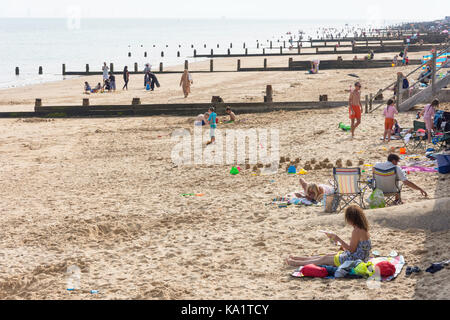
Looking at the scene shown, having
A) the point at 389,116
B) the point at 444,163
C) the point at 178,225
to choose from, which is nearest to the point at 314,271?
the point at 178,225

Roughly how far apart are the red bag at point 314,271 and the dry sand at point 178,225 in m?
0.10

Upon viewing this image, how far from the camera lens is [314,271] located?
24.8 feet

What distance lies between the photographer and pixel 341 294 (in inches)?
272

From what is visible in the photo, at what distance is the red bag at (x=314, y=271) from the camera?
24.7 ft

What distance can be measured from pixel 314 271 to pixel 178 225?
3.28m

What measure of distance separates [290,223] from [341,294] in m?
2.94

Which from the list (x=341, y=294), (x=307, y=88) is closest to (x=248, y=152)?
(x=341, y=294)

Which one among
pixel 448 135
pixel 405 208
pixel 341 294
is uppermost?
pixel 448 135

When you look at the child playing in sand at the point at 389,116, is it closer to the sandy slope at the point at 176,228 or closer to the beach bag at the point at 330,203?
the sandy slope at the point at 176,228

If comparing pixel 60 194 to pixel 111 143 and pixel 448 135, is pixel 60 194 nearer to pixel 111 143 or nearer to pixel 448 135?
pixel 111 143

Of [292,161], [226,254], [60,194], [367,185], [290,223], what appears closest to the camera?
[226,254]

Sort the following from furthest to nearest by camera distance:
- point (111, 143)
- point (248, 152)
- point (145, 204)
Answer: point (111, 143)
point (248, 152)
point (145, 204)

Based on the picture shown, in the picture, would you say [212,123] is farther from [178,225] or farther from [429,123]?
[178,225]

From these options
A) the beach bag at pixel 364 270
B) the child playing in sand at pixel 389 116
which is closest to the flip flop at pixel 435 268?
the beach bag at pixel 364 270
